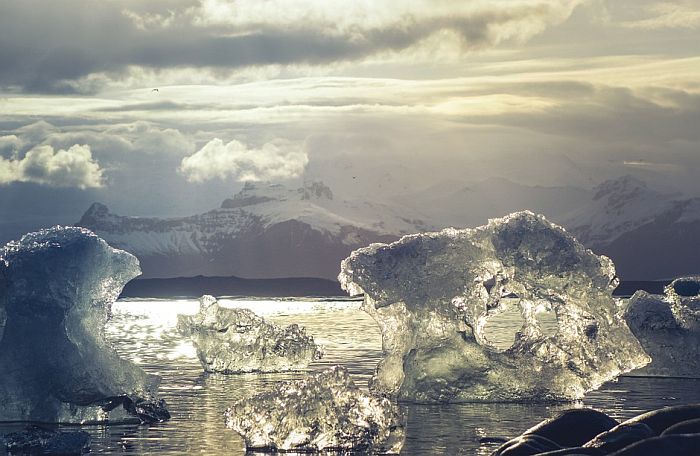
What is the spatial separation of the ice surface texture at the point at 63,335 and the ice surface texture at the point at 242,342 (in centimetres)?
955

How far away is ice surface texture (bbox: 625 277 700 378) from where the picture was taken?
147 feet

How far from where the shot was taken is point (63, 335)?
117ft

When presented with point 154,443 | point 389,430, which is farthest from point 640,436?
point 154,443

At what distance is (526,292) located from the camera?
130 feet

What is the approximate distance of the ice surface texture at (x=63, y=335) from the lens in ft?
113

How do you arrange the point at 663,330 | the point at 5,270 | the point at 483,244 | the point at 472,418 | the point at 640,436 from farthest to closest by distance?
the point at 663,330 < the point at 483,244 < the point at 5,270 < the point at 472,418 < the point at 640,436

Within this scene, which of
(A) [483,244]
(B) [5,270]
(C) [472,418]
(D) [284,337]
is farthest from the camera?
(D) [284,337]

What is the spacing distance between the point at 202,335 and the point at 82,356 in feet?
40.6

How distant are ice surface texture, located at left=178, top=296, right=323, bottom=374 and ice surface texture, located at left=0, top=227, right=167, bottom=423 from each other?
955 cm

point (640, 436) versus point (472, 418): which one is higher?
point (640, 436)

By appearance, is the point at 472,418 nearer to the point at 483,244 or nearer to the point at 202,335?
the point at 483,244

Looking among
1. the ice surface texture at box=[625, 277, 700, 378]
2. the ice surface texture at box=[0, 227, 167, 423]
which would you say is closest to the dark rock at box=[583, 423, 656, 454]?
the ice surface texture at box=[0, 227, 167, 423]

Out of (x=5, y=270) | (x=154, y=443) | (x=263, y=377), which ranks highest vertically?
(x=5, y=270)

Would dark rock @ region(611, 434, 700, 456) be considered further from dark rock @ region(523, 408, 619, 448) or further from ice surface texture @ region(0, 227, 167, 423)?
ice surface texture @ region(0, 227, 167, 423)
